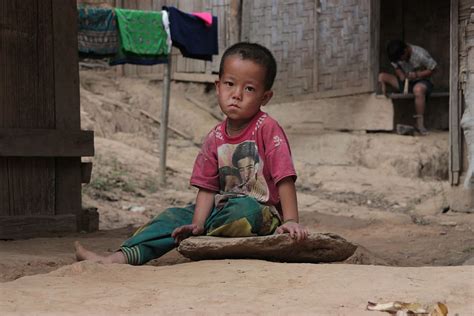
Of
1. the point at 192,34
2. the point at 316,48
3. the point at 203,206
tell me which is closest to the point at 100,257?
the point at 203,206

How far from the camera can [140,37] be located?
29.5ft

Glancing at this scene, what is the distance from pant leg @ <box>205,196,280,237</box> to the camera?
3.57 m

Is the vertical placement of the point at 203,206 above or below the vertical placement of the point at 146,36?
below

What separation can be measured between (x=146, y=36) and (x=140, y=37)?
0.25ft

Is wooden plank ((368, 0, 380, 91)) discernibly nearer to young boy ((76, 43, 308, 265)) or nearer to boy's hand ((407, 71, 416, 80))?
boy's hand ((407, 71, 416, 80))

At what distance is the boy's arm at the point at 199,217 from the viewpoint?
3.70 m

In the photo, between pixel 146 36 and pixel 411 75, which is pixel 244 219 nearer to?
pixel 146 36

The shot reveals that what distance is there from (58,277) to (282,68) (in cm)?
948

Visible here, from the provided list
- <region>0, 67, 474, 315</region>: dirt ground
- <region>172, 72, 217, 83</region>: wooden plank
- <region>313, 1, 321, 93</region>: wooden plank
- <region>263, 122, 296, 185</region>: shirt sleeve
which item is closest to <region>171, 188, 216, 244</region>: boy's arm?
<region>0, 67, 474, 315</region>: dirt ground

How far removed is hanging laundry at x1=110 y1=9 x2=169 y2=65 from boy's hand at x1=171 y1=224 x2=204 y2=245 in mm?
5455

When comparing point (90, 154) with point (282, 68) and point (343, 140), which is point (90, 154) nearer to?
point (343, 140)

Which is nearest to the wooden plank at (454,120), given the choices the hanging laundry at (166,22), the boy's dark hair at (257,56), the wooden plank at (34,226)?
the hanging laundry at (166,22)

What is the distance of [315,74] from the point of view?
468 inches

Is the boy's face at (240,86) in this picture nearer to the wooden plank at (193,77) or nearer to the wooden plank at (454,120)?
the wooden plank at (454,120)
